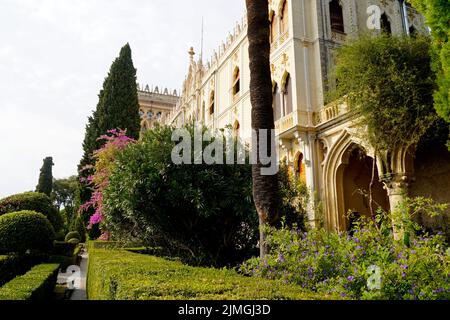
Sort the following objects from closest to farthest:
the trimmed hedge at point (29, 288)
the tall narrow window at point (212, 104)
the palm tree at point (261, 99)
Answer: the trimmed hedge at point (29, 288)
the palm tree at point (261, 99)
the tall narrow window at point (212, 104)

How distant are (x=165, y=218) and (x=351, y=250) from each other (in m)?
5.42

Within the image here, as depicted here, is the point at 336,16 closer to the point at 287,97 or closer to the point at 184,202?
the point at 287,97

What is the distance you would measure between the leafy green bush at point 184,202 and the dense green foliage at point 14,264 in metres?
3.45

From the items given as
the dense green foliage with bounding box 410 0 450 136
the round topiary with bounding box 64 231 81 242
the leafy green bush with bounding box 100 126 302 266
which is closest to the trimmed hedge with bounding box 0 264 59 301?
the leafy green bush with bounding box 100 126 302 266

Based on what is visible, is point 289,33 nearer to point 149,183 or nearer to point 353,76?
point 353,76

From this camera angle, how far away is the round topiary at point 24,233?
11680 mm

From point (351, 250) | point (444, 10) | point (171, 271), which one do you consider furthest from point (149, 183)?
point (444, 10)

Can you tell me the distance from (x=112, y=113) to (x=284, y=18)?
1255 cm

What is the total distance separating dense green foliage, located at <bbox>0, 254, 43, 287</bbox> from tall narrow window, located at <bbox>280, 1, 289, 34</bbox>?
13.1 meters

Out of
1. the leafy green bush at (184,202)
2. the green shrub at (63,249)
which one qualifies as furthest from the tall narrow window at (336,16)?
the green shrub at (63,249)

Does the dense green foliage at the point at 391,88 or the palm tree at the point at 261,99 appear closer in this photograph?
the palm tree at the point at 261,99

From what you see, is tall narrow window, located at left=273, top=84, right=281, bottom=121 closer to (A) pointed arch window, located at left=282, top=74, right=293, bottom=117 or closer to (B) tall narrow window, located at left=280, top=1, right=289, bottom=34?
(A) pointed arch window, located at left=282, top=74, right=293, bottom=117

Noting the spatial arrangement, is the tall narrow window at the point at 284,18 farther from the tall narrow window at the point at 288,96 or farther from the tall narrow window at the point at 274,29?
the tall narrow window at the point at 288,96

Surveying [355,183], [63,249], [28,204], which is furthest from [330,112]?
[63,249]
